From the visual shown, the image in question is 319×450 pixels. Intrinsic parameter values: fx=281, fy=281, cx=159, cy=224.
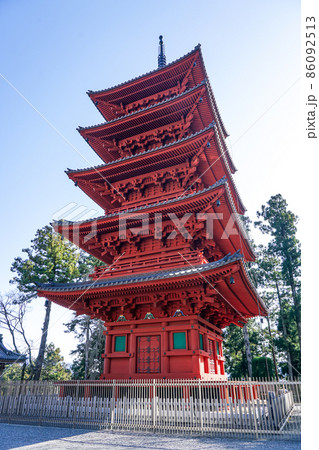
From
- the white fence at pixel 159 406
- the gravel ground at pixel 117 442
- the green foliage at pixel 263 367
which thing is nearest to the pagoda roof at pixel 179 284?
the white fence at pixel 159 406

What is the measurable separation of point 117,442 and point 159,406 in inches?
77.6

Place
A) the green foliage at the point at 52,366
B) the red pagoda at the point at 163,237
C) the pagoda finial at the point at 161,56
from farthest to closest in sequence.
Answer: the green foliage at the point at 52,366 → the pagoda finial at the point at 161,56 → the red pagoda at the point at 163,237

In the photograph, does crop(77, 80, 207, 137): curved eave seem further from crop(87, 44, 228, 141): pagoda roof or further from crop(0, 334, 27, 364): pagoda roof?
crop(0, 334, 27, 364): pagoda roof

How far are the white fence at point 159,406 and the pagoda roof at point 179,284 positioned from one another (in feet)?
11.1

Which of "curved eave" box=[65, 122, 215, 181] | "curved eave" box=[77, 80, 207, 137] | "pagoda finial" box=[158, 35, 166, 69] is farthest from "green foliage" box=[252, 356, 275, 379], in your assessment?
"pagoda finial" box=[158, 35, 166, 69]

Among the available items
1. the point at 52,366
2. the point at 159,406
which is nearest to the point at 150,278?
the point at 159,406

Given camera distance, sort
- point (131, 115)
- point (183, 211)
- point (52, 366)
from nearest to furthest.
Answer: point (183, 211)
point (131, 115)
point (52, 366)

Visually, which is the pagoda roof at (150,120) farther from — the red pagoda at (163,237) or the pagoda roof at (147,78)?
the pagoda roof at (147,78)

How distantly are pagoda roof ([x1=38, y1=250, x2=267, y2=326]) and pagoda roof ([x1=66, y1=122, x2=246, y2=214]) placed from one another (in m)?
5.80

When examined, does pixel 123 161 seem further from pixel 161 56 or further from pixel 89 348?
pixel 89 348

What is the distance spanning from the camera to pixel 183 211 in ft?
41.7

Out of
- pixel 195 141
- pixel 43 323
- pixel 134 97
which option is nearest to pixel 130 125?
pixel 134 97

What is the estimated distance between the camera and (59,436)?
8336 millimetres

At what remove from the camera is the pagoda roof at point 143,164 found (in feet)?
44.4
